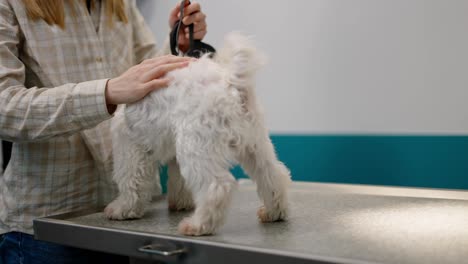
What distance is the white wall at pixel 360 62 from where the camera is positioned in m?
1.50

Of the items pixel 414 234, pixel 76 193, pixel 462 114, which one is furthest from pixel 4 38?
pixel 462 114

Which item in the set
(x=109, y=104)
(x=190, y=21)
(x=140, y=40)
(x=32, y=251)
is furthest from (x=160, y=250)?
(x=140, y=40)

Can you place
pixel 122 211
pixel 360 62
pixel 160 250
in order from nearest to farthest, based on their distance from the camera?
1. pixel 160 250
2. pixel 122 211
3. pixel 360 62

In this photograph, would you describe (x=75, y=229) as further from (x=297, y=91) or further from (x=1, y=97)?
(x=297, y=91)

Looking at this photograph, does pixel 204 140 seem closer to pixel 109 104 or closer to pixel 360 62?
pixel 109 104

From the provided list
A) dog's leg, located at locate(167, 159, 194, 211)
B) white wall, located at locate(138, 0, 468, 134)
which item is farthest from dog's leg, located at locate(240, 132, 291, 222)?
white wall, located at locate(138, 0, 468, 134)

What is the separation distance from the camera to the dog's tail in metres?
0.95

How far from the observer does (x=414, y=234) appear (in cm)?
89

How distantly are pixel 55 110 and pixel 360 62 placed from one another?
106 cm

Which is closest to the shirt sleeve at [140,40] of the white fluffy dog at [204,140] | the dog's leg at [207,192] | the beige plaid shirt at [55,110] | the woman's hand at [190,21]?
the beige plaid shirt at [55,110]

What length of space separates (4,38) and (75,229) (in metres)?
0.46

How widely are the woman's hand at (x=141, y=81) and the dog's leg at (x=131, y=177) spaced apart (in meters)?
0.12

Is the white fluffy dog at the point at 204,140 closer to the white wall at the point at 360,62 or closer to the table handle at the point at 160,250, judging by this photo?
the table handle at the point at 160,250

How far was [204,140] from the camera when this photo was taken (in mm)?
905
